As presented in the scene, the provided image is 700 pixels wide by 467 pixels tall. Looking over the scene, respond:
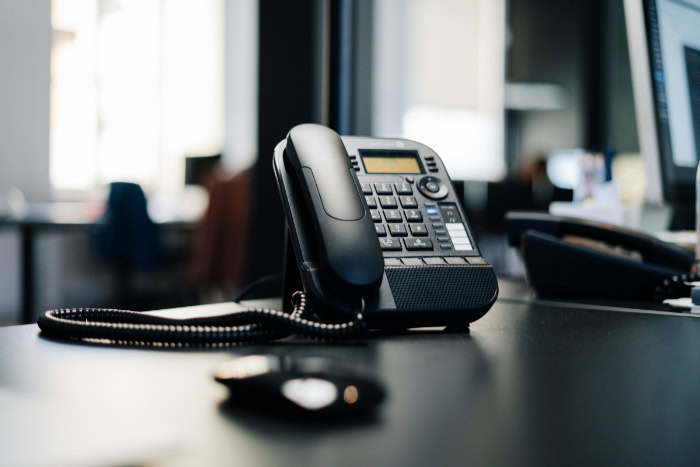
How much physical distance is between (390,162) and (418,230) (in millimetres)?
79

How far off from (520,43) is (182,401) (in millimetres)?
6321

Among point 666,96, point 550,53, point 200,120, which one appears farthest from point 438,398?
point 550,53

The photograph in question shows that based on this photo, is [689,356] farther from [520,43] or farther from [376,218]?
[520,43]

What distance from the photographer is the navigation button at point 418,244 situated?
1.93ft

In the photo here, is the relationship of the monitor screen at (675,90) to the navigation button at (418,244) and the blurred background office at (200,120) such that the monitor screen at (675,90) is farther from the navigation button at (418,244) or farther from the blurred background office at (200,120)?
the blurred background office at (200,120)

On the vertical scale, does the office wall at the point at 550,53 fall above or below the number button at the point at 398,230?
above

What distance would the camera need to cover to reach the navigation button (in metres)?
0.59

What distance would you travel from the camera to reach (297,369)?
342 millimetres

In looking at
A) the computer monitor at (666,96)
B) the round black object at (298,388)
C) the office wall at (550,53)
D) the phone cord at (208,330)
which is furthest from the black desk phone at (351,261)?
the office wall at (550,53)

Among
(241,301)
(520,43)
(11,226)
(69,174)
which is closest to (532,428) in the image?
(241,301)

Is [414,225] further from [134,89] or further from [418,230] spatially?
[134,89]

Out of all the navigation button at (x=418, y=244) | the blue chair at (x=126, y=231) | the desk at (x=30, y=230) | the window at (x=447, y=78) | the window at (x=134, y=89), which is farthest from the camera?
the window at (x=447, y=78)

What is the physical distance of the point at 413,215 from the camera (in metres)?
0.61

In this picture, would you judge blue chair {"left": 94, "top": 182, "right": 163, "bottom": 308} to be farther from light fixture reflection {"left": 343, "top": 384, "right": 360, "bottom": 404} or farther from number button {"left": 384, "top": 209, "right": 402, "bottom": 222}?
light fixture reflection {"left": 343, "top": 384, "right": 360, "bottom": 404}
